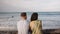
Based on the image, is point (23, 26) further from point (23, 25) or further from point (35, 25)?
point (35, 25)

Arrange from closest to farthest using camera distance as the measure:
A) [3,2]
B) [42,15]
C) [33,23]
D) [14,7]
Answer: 1. [33,23]
2. [3,2]
3. [14,7]
4. [42,15]

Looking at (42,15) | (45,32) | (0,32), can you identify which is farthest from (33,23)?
(42,15)

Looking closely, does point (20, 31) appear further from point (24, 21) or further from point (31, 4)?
point (31, 4)

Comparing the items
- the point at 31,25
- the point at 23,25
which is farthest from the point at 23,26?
the point at 31,25

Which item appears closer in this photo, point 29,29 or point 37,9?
point 29,29

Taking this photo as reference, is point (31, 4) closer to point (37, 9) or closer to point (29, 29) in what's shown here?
point (37, 9)

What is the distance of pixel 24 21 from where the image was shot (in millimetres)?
2875

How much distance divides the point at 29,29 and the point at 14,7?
19.1 ft

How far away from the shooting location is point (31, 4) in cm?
873

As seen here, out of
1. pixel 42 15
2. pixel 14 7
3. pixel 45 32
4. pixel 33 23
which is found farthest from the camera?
pixel 42 15

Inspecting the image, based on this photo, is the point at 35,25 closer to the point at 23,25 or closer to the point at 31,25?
the point at 31,25

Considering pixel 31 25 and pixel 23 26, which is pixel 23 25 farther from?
pixel 31 25

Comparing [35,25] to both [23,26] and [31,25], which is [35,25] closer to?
[31,25]

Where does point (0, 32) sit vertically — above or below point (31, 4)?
below
